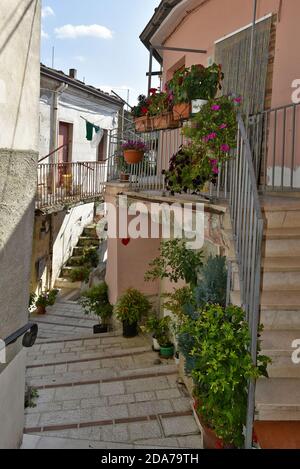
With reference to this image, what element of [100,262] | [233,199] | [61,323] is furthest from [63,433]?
[100,262]

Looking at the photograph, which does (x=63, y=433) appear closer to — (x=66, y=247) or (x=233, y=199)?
(x=233, y=199)

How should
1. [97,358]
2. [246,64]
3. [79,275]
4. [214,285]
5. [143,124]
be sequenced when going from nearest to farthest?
[214,285]
[246,64]
[143,124]
[97,358]
[79,275]

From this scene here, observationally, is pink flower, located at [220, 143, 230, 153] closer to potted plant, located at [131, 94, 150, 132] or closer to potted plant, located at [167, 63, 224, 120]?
potted plant, located at [167, 63, 224, 120]

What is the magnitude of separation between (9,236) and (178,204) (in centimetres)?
271

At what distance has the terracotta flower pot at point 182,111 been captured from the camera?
17.9 ft

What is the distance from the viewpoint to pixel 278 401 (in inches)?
131

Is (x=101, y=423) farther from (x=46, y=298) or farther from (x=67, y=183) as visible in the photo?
(x=67, y=183)

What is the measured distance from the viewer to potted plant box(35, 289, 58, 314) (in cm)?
1344

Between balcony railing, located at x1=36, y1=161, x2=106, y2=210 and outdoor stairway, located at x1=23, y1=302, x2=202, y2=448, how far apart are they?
6.11 meters

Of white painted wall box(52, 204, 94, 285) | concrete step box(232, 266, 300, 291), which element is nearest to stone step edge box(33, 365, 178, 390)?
concrete step box(232, 266, 300, 291)

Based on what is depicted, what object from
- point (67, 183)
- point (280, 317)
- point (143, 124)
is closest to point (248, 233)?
point (280, 317)

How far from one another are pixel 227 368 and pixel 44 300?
1125cm

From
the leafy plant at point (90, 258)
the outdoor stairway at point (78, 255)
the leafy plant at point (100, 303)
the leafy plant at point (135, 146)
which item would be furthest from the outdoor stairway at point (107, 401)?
the leafy plant at point (90, 258)

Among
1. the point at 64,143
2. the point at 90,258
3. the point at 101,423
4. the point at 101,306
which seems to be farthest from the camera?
the point at 90,258
